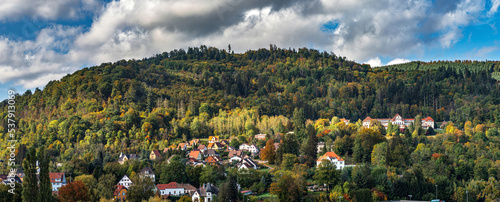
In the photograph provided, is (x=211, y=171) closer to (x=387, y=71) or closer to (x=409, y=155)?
(x=409, y=155)

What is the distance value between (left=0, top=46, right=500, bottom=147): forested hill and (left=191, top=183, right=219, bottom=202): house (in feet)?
99.5

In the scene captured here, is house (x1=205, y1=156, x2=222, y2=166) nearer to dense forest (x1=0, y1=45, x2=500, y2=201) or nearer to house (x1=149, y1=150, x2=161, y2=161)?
house (x1=149, y1=150, x2=161, y2=161)

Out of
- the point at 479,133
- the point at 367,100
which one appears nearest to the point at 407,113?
the point at 367,100

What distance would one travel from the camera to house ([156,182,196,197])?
174ft

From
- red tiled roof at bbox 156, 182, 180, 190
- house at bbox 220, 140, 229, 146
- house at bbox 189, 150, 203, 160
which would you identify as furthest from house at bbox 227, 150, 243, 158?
red tiled roof at bbox 156, 182, 180, 190

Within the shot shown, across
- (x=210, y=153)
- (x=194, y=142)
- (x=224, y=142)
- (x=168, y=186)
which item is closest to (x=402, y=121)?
(x=224, y=142)

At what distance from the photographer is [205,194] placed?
51719 mm

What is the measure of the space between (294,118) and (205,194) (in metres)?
40.9

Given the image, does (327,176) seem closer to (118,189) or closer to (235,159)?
(235,159)

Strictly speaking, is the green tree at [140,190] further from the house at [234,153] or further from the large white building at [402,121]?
the large white building at [402,121]

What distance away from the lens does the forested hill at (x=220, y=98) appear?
85750 mm

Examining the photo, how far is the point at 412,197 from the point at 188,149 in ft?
113

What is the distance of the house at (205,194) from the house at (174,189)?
1134 mm

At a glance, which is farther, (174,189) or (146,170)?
(146,170)
